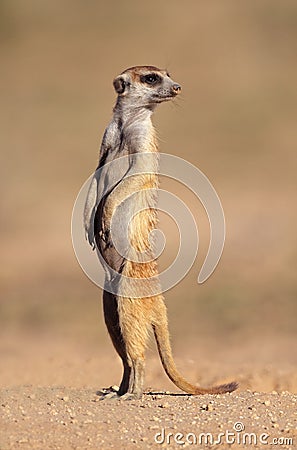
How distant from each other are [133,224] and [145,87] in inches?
43.4

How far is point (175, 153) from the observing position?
1892 centimetres

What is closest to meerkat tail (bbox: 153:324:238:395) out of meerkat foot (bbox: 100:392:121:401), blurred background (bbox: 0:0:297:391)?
meerkat foot (bbox: 100:392:121:401)

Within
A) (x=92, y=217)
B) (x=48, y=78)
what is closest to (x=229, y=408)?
(x=92, y=217)

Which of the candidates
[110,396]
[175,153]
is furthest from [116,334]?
[175,153]

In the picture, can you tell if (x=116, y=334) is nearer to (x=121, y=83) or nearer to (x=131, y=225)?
(x=131, y=225)

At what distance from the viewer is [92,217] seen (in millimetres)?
7047

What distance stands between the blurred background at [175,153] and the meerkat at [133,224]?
156 cm

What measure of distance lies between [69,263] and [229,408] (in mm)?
8327

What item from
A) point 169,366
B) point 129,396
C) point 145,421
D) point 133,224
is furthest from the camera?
point 169,366

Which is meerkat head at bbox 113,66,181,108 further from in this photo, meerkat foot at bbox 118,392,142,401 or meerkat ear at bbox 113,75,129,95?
meerkat foot at bbox 118,392,142,401

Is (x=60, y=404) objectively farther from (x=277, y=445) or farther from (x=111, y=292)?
(x=277, y=445)

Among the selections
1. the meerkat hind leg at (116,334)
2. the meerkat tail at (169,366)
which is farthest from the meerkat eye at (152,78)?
the meerkat tail at (169,366)

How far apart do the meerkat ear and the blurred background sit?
237cm

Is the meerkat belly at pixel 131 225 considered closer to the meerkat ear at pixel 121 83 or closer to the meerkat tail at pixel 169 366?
the meerkat tail at pixel 169 366
